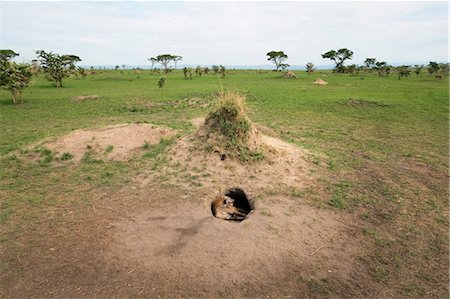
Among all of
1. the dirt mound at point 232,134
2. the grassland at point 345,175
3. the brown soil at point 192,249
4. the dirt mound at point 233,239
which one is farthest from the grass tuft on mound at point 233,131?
the grassland at point 345,175

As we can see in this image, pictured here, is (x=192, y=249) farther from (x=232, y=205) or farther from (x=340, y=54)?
(x=340, y=54)

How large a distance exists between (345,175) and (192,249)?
5.99 m

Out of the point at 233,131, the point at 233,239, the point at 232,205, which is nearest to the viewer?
the point at 233,239

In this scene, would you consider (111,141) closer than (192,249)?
No

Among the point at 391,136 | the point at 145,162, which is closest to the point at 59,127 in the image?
the point at 145,162

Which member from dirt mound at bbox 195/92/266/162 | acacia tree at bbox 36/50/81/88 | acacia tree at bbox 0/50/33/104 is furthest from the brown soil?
acacia tree at bbox 36/50/81/88

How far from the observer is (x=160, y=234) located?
6.42 m

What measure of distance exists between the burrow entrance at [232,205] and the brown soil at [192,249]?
8.5 inches

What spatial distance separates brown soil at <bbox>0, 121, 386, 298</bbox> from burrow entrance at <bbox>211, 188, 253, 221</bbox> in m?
0.22

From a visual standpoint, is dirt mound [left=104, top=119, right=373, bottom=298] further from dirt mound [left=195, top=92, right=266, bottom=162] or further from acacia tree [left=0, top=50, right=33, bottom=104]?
acacia tree [left=0, top=50, right=33, bottom=104]

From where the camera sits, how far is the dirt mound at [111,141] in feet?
36.1

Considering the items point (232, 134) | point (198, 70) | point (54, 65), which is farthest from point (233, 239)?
point (198, 70)

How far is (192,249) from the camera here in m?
5.90

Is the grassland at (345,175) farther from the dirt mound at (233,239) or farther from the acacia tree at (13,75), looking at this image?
the acacia tree at (13,75)
